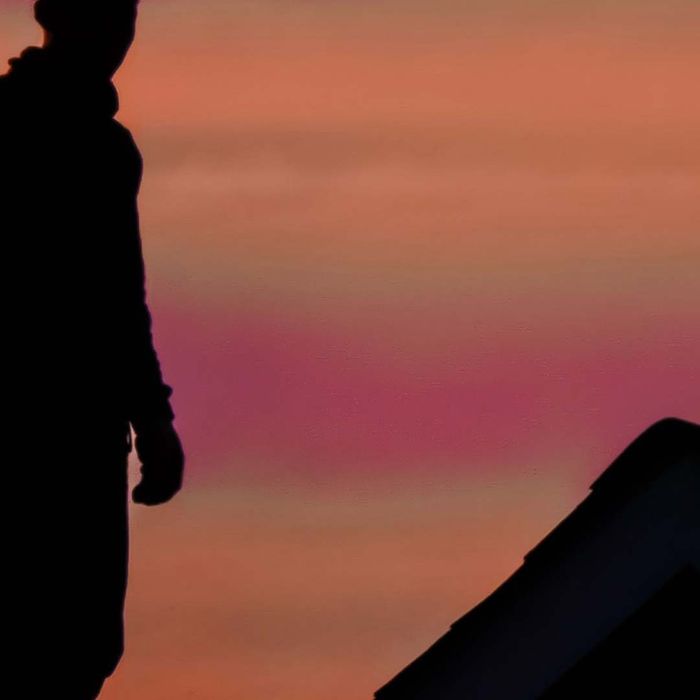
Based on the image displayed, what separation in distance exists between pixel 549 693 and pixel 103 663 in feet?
5.42

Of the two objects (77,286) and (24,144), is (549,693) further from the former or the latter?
(24,144)

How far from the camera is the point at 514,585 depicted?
4410 mm

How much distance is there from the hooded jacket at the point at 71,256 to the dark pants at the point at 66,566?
0.38 feet

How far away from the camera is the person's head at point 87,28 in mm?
3486

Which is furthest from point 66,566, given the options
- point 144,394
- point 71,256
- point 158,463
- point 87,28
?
point 87,28

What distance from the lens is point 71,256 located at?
11.1ft

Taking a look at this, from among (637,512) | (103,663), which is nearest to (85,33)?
(103,663)

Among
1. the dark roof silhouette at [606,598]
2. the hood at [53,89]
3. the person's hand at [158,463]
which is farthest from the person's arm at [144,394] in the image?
the dark roof silhouette at [606,598]

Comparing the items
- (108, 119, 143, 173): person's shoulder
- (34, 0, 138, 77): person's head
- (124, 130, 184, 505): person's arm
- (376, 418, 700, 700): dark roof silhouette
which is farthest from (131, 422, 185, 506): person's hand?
(376, 418, 700, 700): dark roof silhouette

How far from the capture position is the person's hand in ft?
11.1

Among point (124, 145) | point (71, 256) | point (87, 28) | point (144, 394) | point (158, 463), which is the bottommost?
point (158, 463)

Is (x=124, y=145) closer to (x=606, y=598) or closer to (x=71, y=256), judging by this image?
(x=71, y=256)

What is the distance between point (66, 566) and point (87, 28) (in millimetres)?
1535

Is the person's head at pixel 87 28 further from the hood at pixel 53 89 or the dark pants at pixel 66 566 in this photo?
the dark pants at pixel 66 566
